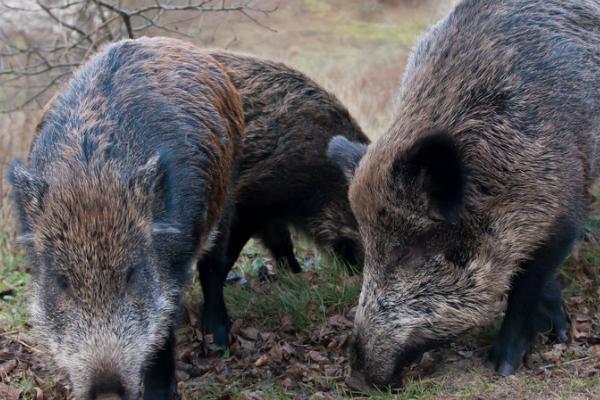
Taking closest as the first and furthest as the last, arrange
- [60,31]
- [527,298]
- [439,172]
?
[439,172] → [527,298] → [60,31]

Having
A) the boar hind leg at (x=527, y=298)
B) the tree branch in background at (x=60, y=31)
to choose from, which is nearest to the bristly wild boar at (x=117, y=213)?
the boar hind leg at (x=527, y=298)

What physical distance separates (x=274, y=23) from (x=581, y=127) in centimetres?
1686

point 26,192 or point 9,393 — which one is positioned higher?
point 26,192

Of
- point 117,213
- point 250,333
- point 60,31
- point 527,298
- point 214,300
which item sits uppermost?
point 117,213

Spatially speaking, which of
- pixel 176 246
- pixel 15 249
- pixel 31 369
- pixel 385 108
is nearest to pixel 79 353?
pixel 176 246

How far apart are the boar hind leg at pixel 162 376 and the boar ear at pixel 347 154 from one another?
→ 1.41 m

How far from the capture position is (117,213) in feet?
12.2

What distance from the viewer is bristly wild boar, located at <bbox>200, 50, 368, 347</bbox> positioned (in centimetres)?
604

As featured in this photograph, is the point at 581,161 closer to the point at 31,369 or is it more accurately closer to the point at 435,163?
the point at 435,163

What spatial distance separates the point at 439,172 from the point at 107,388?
193cm

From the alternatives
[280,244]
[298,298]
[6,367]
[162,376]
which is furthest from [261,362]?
[280,244]

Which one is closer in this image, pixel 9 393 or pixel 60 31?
pixel 9 393

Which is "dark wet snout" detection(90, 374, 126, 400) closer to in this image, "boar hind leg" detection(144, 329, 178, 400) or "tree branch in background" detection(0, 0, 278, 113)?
"boar hind leg" detection(144, 329, 178, 400)

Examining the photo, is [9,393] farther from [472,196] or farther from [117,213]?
[472,196]
